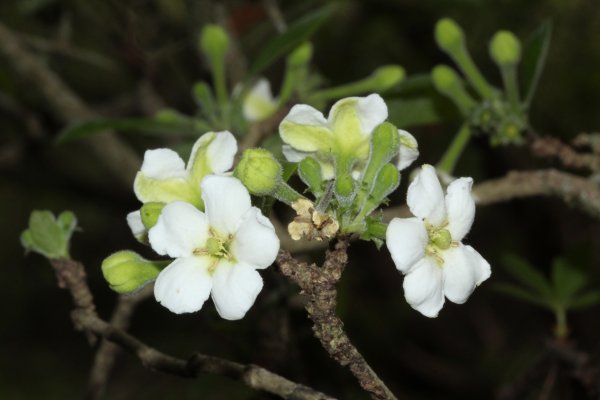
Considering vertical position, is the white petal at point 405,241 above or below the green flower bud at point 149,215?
above

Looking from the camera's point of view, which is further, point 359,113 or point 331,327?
point 359,113

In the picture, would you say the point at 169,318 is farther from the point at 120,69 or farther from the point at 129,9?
the point at 129,9

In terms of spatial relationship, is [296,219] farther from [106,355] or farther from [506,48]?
[506,48]

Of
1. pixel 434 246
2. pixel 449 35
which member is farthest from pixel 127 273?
pixel 449 35

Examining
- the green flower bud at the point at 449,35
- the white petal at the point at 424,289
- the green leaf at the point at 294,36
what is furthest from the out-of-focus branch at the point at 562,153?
the white petal at the point at 424,289

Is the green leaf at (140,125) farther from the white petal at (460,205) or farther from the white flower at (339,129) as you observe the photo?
the white petal at (460,205)

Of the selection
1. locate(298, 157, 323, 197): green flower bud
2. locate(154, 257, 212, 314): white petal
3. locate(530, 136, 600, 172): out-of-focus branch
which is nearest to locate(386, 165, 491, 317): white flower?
locate(298, 157, 323, 197): green flower bud
